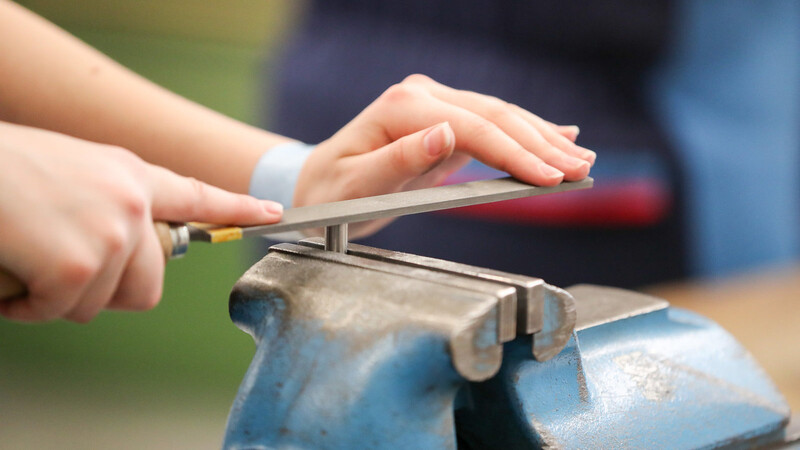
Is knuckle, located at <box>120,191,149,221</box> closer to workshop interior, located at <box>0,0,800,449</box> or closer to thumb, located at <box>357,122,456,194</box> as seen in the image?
workshop interior, located at <box>0,0,800,449</box>

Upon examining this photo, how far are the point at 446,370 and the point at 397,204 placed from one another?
19 centimetres

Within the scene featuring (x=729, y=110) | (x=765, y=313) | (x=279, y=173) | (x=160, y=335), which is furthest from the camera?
(x=765, y=313)

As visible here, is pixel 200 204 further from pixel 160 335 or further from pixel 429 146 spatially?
pixel 160 335

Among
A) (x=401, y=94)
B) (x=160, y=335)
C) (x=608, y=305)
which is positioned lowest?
(x=160, y=335)

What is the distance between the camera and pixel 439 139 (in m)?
0.85

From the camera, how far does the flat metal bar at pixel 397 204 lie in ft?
2.09

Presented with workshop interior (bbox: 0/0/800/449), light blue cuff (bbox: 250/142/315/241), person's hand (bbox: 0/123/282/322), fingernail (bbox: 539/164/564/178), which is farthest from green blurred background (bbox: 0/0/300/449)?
person's hand (bbox: 0/123/282/322)

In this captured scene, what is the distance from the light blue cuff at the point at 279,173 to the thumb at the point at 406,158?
0.14 metres

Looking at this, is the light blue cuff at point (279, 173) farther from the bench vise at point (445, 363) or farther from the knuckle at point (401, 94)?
the bench vise at point (445, 363)

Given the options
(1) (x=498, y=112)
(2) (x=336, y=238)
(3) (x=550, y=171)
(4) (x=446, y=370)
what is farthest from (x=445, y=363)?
(1) (x=498, y=112)

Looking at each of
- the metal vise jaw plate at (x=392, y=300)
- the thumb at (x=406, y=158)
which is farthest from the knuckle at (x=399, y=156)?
the metal vise jaw plate at (x=392, y=300)

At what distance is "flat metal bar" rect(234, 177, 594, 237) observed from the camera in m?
0.64

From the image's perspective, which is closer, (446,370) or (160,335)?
(446,370)

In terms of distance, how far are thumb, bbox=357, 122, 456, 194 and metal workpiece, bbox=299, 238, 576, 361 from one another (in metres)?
0.22
